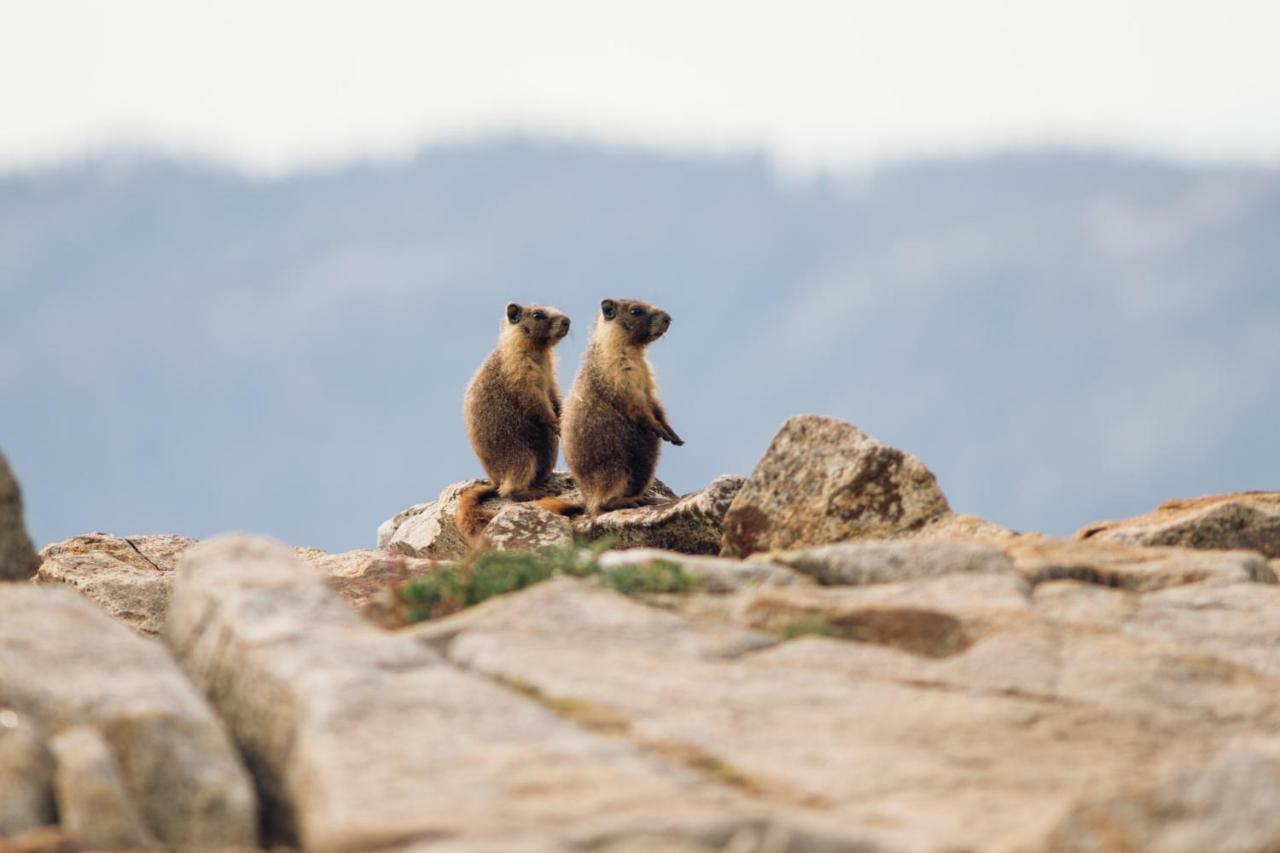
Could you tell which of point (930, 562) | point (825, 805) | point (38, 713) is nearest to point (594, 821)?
point (825, 805)

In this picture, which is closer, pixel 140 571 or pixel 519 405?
pixel 140 571

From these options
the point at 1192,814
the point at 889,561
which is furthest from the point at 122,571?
the point at 1192,814

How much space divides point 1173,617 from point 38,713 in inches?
222

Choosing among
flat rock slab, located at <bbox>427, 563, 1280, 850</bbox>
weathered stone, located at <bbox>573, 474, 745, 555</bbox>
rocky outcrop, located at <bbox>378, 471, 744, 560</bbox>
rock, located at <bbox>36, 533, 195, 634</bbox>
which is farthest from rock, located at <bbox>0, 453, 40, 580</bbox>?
weathered stone, located at <bbox>573, 474, 745, 555</bbox>

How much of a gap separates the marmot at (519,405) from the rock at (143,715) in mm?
11331

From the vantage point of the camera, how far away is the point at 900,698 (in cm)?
686

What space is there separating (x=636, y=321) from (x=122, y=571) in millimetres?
6212

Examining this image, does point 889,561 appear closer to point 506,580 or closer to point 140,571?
point 506,580

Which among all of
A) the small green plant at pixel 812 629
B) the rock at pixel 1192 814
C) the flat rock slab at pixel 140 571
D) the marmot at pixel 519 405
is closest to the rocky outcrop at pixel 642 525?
the flat rock slab at pixel 140 571

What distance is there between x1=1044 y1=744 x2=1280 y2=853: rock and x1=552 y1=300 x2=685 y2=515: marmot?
38.8ft

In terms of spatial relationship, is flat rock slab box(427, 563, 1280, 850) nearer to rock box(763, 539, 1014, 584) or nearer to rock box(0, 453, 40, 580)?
rock box(763, 539, 1014, 584)

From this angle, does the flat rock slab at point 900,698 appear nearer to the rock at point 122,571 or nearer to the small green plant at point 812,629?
the small green plant at point 812,629

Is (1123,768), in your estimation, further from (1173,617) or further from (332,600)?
(332,600)

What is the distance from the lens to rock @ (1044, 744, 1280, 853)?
5.01m
